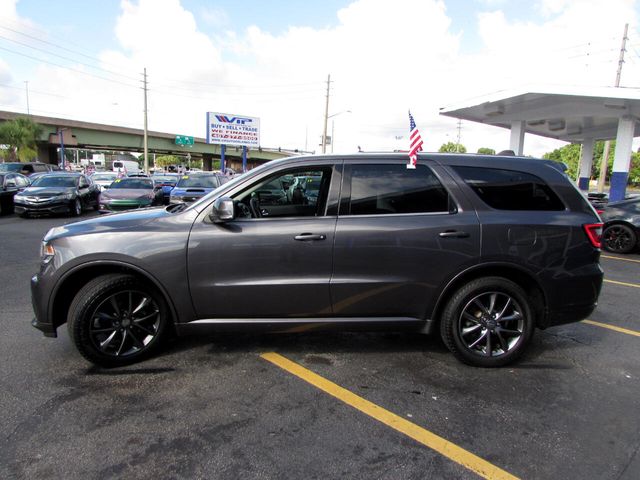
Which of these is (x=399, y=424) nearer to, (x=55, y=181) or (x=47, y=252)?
(x=47, y=252)

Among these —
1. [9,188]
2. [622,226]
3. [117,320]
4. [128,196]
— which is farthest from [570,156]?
[117,320]

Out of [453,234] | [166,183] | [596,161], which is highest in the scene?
[596,161]

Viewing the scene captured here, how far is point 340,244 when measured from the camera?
136 inches

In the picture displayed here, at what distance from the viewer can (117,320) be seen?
3539 millimetres

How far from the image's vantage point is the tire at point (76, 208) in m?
14.9

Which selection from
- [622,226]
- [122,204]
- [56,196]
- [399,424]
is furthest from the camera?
[56,196]

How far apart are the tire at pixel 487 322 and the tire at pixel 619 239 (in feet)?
25.4

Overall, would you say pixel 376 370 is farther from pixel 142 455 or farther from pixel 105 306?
pixel 105 306

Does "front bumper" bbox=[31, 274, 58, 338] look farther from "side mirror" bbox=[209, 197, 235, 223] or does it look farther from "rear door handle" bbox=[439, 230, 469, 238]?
"rear door handle" bbox=[439, 230, 469, 238]

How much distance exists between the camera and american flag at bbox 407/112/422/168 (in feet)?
12.1

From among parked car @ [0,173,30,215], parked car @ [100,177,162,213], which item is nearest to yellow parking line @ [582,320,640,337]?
parked car @ [100,177,162,213]

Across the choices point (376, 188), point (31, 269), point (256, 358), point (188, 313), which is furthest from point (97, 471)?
point (31, 269)

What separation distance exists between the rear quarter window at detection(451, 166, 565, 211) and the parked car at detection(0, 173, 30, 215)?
16.4m

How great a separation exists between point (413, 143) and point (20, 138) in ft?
172
